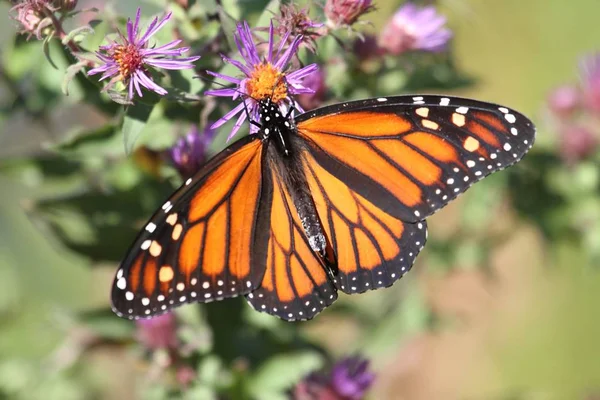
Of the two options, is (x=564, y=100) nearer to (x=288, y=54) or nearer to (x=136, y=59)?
(x=288, y=54)

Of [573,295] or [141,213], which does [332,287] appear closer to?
[141,213]

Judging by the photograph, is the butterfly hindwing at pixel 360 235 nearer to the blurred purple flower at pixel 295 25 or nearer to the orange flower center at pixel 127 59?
the blurred purple flower at pixel 295 25

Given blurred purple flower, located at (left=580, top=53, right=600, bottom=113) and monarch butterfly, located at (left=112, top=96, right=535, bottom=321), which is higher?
blurred purple flower, located at (left=580, top=53, right=600, bottom=113)

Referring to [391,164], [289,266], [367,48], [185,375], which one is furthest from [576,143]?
[185,375]

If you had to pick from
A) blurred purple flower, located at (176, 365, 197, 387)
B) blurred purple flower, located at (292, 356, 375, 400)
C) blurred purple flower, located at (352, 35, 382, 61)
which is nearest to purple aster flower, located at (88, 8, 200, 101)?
blurred purple flower, located at (352, 35, 382, 61)

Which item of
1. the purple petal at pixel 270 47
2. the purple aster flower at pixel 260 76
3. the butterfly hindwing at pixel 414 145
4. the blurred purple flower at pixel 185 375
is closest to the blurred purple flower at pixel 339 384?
the blurred purple flower at pixel 185 375

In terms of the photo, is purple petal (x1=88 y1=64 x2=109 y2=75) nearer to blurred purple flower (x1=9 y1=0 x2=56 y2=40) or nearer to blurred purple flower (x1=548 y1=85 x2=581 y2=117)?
blurred purple flower (x1=9 y1=0 x2=56 y2=40)

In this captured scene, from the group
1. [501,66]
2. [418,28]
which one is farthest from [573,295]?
[418,28]

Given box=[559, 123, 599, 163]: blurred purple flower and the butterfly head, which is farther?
box=[559, 123, 599, 163]: blurred purple flower
